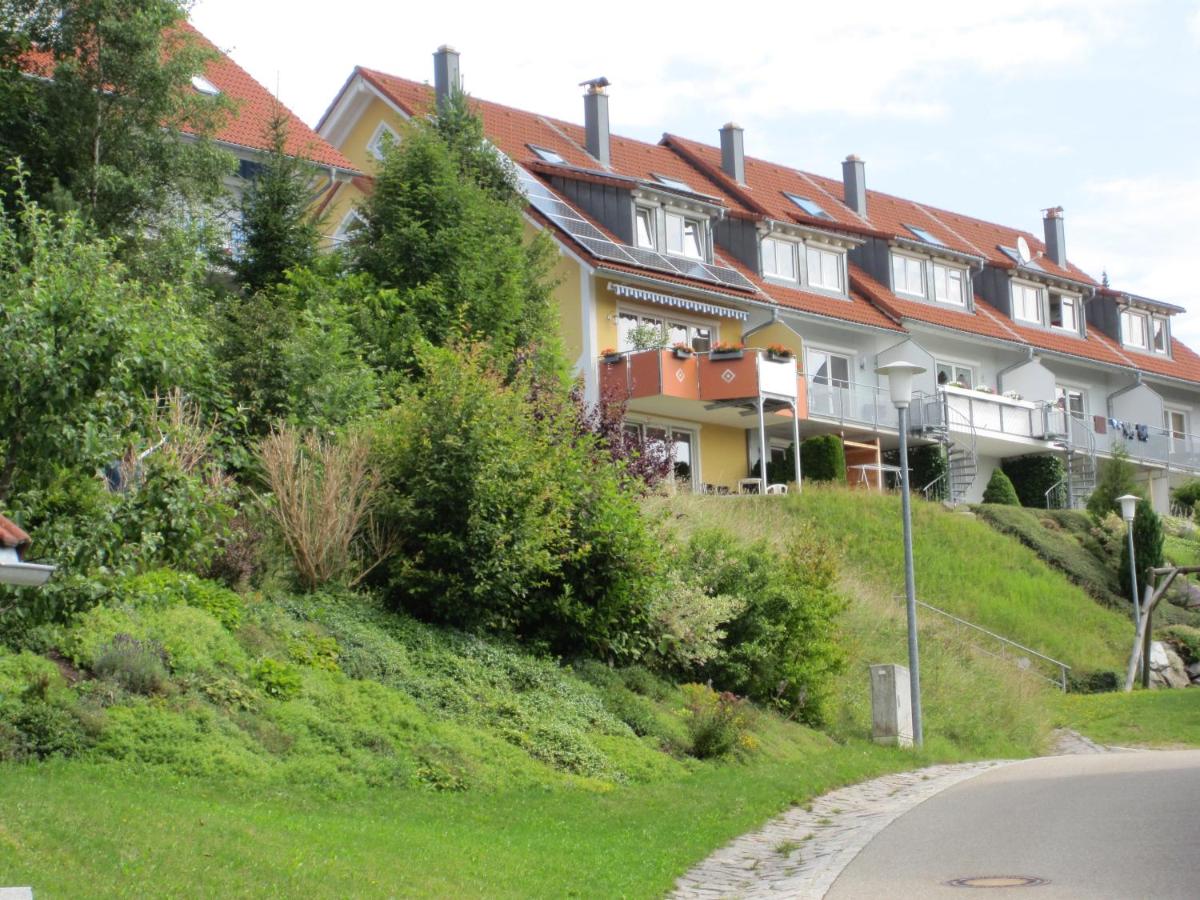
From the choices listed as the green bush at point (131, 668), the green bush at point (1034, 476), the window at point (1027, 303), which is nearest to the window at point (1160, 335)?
the window at point (1027, 303)

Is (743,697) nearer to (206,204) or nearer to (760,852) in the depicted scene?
(760,852)

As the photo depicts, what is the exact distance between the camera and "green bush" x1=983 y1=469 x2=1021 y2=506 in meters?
48.0

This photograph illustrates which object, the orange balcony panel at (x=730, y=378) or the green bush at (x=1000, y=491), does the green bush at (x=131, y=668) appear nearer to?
the orange balcony panel at (x=730, y=378)

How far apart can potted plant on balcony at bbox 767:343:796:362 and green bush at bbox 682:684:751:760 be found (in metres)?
21.4

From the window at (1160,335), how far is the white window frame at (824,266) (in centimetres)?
1821

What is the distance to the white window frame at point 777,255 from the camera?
4859cm

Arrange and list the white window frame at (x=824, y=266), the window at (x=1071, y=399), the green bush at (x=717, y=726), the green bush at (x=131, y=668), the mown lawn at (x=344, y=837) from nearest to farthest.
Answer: the mown lawn at (x=344, y=837), the green bush at (x=131, y=668), the green bush at (x=717, y=726), the white window frame at (x=824, y=266), the window at (x=1071, y=399)

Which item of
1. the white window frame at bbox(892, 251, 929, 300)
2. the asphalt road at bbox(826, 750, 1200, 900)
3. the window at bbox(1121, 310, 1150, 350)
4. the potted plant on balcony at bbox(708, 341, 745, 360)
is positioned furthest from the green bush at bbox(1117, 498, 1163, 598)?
the asphalt road at bbox(826, 750, 1200, 900)

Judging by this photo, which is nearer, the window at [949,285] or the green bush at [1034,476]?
the green bush at [1034,476]

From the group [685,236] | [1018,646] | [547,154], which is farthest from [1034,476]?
[1018,646]

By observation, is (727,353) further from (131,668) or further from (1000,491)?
(131,668)

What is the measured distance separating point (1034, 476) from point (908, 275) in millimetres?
7227

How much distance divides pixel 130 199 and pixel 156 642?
1362cm

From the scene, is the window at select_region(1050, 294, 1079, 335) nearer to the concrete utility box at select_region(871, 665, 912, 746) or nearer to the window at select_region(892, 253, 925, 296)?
the window at select_region(892, 253, 925, 296)
